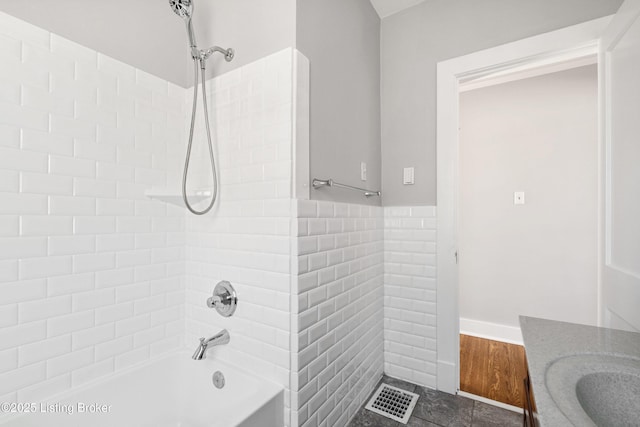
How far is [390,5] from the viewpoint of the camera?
6.81 ft

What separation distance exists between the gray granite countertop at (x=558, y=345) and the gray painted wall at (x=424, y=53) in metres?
1.02

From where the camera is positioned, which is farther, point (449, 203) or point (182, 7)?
point (449, 203)

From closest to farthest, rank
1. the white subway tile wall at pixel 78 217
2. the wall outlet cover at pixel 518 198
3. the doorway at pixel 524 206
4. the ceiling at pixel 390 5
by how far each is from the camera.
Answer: the white subway tile wall at pixel 78 217 < the ceiling at pixel 390 5 < the doorway at pixel 524 206 < the wall outlet cover at pixel 518 198

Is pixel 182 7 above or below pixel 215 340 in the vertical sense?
above

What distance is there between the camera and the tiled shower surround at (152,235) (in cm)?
113

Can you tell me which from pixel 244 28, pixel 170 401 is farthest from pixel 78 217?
pixel 244 28

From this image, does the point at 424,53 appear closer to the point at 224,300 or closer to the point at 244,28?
the point at 244,28

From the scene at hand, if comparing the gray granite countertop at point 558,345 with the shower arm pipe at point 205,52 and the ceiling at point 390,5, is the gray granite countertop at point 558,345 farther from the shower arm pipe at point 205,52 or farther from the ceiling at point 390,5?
the ceiling at point 390,5

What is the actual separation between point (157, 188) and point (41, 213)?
1.56 ft

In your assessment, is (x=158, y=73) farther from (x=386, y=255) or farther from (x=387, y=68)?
(x=386, y=255)

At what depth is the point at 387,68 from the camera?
2162 millimetres

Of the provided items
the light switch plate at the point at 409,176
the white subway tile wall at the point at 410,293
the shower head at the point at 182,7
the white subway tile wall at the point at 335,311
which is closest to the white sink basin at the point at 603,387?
the white subway tile wall at the point at 335,311

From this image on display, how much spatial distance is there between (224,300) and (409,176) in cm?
142

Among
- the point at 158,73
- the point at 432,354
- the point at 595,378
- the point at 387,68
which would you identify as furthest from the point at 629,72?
the point at 158,73
